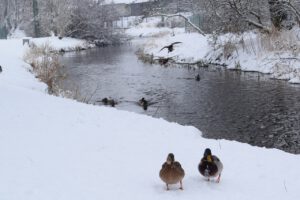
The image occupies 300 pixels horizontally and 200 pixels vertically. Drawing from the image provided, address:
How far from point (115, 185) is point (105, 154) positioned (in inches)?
69.4

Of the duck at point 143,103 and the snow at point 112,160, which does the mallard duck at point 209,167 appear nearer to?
the snow at point 112,160

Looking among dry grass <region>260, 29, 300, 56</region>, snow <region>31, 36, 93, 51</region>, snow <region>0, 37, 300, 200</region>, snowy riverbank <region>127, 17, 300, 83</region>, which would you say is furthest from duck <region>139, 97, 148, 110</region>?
snow <region>31, 36, 93, 51</region>

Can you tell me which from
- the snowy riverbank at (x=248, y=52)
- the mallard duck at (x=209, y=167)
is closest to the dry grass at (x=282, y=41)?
the snowy riverbank at (x=248, y=52)

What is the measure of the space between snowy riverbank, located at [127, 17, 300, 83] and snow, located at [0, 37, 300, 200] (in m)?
12.9

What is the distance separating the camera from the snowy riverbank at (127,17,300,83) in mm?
24516

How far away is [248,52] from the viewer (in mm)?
28109

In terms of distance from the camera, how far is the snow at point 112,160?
7.58 metres

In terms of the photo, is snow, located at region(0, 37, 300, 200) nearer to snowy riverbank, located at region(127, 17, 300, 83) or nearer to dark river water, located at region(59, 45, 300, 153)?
dark river water, located at region(59, 45, 300, 153)

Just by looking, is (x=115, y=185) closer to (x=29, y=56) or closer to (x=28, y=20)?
(x=29, y=56)

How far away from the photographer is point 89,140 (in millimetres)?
10531

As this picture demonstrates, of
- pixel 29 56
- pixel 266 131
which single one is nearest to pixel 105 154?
pixel 266 131

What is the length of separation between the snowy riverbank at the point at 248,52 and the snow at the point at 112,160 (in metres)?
12.9

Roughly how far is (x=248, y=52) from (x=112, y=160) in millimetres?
20405

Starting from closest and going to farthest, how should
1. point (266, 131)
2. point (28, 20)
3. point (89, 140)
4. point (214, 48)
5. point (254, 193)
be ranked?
1. point (254, 193)
2. point (89, 140)
3. point (266, 131)
4. point (214, 48)
5. point (28, 20)
